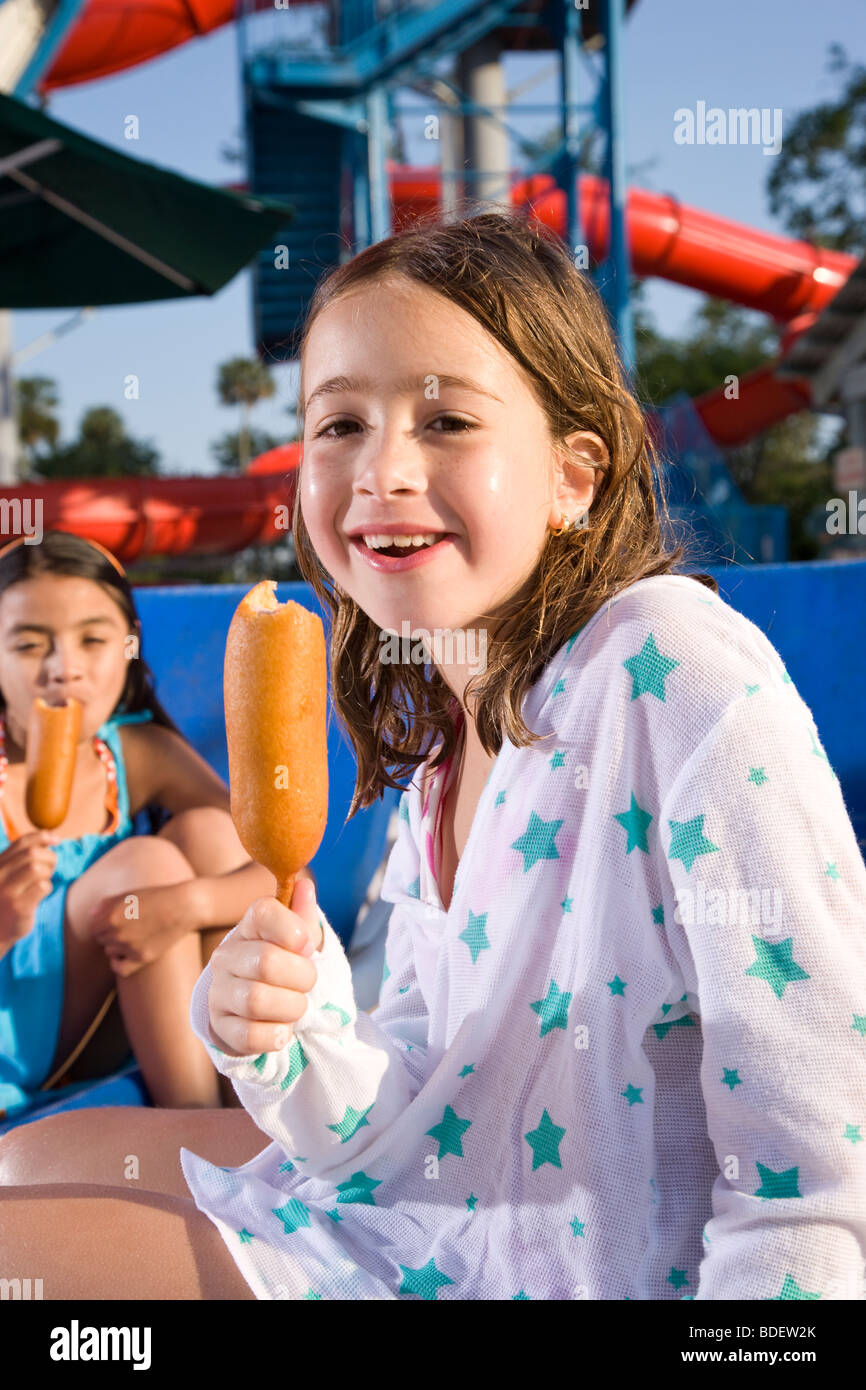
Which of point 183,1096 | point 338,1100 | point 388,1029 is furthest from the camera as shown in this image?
point 183,1096

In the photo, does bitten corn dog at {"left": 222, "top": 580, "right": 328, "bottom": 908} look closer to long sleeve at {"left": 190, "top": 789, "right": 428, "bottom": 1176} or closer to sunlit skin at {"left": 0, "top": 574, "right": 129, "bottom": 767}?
long sleeve at {"left": 190, "top": 789, "right": 428, "bottom": 1176}

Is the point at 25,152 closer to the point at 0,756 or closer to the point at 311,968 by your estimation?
the point at 0,756

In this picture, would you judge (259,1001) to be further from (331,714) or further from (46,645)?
(331,714)

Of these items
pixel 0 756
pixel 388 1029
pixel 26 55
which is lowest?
pixel 388 1029

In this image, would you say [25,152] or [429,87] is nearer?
[25,152]

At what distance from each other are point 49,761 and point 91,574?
420 millimetres

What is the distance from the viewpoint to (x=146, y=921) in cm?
240

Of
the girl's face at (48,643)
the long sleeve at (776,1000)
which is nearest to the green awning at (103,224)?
the girl's face at (48,643)

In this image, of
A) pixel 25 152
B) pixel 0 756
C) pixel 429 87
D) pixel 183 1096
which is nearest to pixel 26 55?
pixel 429 87

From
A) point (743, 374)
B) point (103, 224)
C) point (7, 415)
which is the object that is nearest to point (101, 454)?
point (743, 374)

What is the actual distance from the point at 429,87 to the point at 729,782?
1228 cm

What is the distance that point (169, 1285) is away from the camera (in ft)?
4.10

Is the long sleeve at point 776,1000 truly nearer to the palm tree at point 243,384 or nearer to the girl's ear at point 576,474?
the girl's ear at point 576,474

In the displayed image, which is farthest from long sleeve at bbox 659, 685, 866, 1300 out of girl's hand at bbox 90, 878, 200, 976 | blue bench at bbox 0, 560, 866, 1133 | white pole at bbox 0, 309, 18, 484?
white pole at bbox 0, 309, 18, 484
